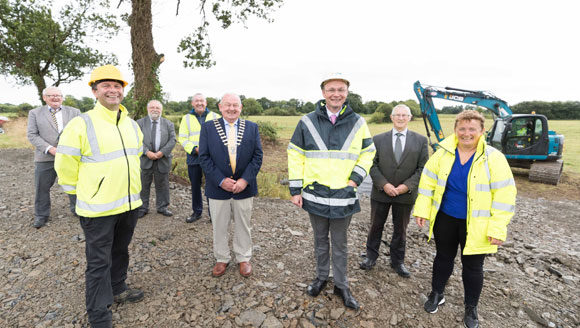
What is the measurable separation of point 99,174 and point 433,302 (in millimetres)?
3570

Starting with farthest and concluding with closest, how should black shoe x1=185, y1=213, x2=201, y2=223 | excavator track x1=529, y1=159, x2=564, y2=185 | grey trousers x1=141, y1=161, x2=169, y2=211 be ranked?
excavator track x1=529, y1=159, x2=564, y2=185 < grey trousers x1=141, y1=161, x2=169, y2=211 < black shoe x1=185, y1=213, x2=201, y2=223

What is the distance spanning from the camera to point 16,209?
555 centimetres

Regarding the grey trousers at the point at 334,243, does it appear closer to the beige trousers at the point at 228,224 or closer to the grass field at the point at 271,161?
the beige trousers at the point at 228,224

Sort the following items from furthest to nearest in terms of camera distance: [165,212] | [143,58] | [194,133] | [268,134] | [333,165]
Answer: [268,134] < [143,58] < [165,212] < [194,133] < [333,165]

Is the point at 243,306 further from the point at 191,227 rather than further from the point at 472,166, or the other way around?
the point at 472,166

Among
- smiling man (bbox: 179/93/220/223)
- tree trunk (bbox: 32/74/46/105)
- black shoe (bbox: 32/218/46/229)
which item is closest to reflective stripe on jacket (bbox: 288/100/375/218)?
smiling man (bbox: 179/93/220/223)

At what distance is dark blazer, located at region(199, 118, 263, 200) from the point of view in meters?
3.42

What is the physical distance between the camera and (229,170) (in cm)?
344

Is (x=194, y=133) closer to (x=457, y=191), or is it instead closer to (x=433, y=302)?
(x=457, y=191)

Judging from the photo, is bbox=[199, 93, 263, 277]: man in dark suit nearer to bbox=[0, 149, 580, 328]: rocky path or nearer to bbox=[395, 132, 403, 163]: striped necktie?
bbox=[0, 149, 580, 328]: rocky path

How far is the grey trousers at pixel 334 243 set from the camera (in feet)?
9.93

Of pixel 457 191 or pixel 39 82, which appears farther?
pixel 39 82

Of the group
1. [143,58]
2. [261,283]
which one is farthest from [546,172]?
[143,58]

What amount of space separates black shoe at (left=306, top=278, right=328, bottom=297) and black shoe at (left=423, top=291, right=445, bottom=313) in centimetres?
114
